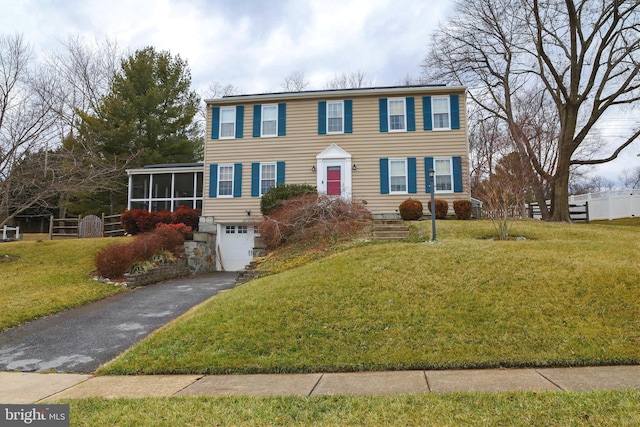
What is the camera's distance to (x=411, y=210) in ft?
48.9

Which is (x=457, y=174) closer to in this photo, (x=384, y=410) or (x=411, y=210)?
(x=411, y=210)

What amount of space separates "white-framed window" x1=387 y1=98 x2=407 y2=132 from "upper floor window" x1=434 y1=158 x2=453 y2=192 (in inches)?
80.9

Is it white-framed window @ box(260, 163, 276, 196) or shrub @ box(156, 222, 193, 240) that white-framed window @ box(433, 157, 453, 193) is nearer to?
white-framed window @ box(260, 163, 276, 196)

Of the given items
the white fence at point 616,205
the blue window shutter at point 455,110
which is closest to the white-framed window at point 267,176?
the blue window shutter at point 455,110

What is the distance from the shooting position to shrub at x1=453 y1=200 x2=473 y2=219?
15.1m

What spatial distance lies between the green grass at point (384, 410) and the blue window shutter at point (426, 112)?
45.7 feet

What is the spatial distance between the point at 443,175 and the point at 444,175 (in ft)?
0.13

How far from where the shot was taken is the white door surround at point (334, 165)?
54.0ft

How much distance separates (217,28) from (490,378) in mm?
13293

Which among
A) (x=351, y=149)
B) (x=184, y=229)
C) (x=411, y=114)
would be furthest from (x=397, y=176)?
(x=184, y=229)

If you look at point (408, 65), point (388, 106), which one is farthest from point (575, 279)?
point (408, 65)

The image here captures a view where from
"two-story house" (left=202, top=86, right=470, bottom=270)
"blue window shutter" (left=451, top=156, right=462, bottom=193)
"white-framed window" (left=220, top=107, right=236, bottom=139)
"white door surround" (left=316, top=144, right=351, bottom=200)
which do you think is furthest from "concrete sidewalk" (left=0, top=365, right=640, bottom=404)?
"white-framed window" (left=220, top=107, right=236, bottom=139)

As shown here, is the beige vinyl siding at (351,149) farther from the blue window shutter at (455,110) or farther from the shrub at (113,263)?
the shrub at (113,263)

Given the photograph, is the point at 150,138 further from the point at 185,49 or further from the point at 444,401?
the point at 444,401
